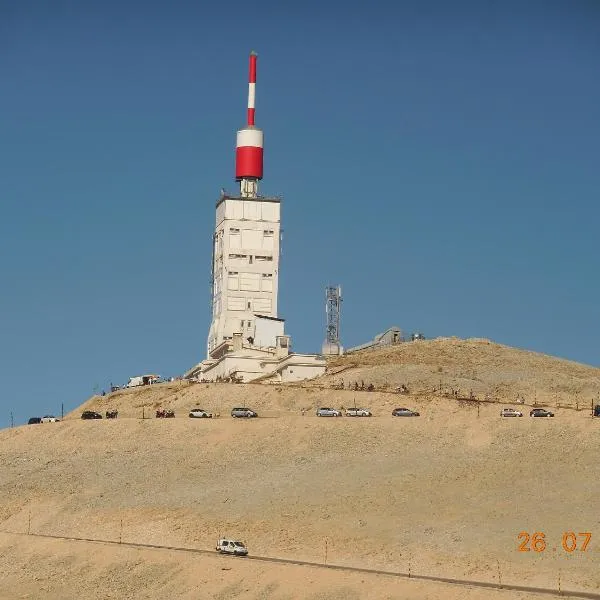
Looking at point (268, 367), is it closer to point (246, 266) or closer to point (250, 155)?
point (246, 266)

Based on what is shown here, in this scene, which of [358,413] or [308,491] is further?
[358,413]

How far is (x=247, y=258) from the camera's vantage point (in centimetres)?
16025

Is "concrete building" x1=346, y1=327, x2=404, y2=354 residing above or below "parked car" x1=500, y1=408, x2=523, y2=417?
above

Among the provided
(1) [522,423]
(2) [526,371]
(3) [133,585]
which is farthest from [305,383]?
(3) [133,585]

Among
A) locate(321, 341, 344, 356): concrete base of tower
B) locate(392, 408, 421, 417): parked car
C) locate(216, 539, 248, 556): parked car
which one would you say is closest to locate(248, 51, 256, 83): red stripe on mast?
locate(321, 341, 344, 356): concrete base of tower

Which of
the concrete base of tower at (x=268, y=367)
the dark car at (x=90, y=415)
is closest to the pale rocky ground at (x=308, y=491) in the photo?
the dark car at (x=90, y=415)

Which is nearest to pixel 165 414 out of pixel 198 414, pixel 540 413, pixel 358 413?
pixel 198 414

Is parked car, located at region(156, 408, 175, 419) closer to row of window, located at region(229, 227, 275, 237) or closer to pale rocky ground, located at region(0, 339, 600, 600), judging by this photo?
pale rocky ground, located at region(0, 339, 600, 600)

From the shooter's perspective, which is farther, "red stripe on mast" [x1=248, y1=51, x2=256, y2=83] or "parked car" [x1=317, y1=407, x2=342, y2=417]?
"red stripe on mast" [x1=248, y1=51, x2=256, y2=83]

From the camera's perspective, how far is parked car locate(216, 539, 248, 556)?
95000 millimetres

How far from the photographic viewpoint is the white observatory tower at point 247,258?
158m

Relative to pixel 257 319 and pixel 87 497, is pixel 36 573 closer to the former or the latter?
pixel 87 497
